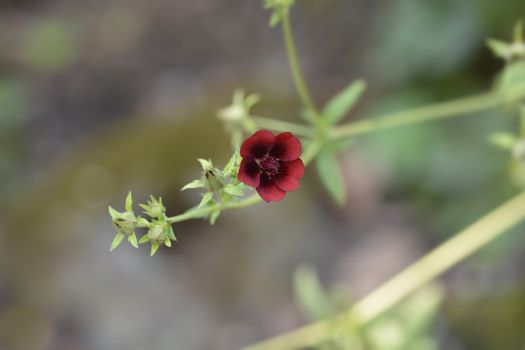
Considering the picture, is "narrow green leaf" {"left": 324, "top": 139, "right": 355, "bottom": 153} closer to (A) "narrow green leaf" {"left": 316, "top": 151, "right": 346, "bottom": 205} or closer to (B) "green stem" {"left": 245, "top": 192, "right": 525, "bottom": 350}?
(A) "narrow green leaf" {"left": 316, "top": 151, "right": 346, "bottom": 205}

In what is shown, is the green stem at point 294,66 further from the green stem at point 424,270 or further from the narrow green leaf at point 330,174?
the green stem at point 424,270

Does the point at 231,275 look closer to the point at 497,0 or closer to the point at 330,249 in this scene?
the point at 330,249

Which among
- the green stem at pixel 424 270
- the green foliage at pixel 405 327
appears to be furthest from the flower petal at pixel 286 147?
the green foliage at pixel 405 327

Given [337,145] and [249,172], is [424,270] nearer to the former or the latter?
[337,145]

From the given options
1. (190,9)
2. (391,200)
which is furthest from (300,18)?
(391,200)

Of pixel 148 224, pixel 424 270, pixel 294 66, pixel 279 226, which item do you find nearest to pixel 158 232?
pixel 148 224
